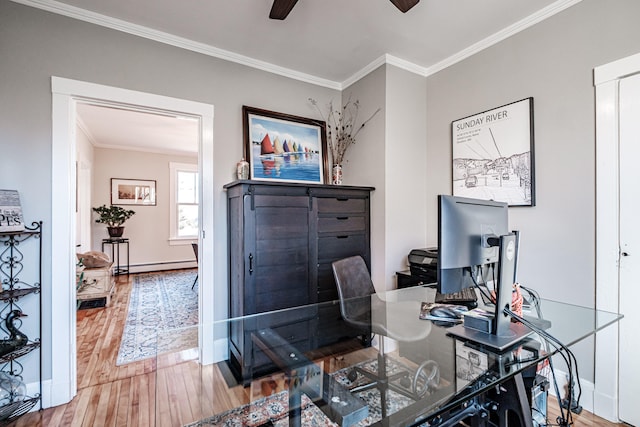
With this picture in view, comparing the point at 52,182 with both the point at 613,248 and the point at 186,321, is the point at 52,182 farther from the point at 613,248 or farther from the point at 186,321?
the point at 613,248

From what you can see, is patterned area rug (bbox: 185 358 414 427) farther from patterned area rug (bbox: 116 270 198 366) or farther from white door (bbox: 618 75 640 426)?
white door (bbox: 618 75 640 426)

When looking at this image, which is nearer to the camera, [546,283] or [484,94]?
[546,283]

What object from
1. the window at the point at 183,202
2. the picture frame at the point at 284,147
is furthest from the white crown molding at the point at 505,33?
the window at the point at 183,202

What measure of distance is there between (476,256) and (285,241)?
62.4 inches

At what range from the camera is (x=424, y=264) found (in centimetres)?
259

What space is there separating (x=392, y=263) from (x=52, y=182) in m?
2.68

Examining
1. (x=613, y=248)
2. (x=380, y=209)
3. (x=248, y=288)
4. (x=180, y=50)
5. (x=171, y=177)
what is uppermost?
(x=180, y=50)

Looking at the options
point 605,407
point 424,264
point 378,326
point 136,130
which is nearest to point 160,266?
point 136,130

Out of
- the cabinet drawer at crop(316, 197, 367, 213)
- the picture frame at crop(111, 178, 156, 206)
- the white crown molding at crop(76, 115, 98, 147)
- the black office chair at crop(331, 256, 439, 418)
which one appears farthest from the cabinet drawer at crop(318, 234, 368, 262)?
the picture frame at crop(111, 178, 156, 206)

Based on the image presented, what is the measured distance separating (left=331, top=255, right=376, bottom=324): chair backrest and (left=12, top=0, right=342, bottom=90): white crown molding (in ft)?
6.48

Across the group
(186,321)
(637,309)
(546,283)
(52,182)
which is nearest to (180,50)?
(52,182)

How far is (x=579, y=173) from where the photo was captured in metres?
2.01

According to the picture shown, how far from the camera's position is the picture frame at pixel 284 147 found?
283cm

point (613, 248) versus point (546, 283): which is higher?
point (613, 248)
